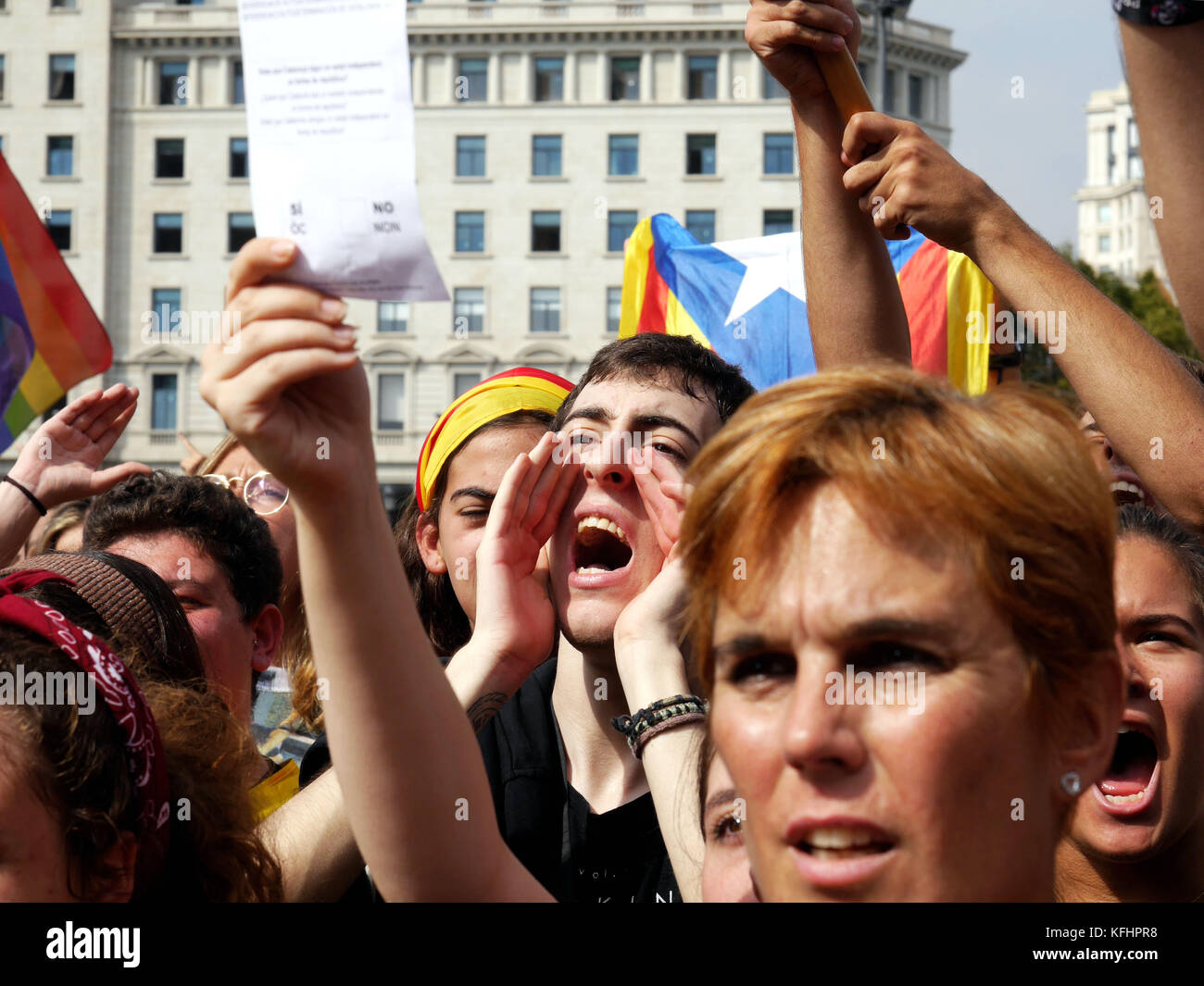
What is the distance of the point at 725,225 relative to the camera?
46.6 metres

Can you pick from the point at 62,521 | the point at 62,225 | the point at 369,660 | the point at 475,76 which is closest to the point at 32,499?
the point at 62,521

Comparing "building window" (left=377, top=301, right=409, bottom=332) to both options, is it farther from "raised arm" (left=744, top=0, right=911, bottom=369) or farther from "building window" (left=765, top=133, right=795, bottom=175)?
"raised arm" (left=744, top=0, right=911, bottom=369)

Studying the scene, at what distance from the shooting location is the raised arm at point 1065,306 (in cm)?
236

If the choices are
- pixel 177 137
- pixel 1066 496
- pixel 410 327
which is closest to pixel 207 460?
pixel 1066 496

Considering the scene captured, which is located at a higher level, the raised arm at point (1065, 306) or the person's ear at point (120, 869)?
the raised arm at point (1065, 306)

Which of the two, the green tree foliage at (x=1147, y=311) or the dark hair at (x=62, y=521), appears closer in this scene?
the dark hair at (x=62, y=521)

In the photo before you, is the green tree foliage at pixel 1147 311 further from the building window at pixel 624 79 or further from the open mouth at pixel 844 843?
the open mouth at pixel 844 843

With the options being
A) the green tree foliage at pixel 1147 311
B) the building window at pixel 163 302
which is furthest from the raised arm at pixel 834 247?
the building window at pixel 163 302

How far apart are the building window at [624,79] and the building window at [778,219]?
5.71m

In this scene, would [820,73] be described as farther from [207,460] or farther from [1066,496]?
[207,460]

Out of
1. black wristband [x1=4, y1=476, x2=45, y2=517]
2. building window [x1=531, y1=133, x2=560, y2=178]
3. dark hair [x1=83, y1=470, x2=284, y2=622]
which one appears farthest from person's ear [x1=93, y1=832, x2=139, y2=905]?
building window [x1=531, y1=133, x2=560, y2=178]

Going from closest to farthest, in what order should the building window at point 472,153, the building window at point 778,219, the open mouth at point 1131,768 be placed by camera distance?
1. the open mouth at point 1131,768
2. the building window at point 778,219
3. the building window at point 472,153
